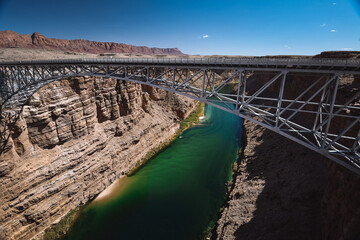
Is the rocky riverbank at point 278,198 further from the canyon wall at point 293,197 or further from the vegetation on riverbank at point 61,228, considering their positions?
the vegetation on riverbank at point 61,228

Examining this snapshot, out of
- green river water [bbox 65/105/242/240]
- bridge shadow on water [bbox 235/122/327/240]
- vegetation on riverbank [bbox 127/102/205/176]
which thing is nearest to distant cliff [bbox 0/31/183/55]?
vegetation on riverbank [bbox 127/102/205/176]

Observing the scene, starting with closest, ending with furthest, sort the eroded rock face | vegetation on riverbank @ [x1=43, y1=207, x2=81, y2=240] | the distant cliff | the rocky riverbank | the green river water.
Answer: the rocky riverbank, the eroded rock face, vegetation on riverbank @ [x1=43, y1=207, x2=81, y2=240], the green river water, the distant cliff

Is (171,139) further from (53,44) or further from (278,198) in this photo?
(53,44)

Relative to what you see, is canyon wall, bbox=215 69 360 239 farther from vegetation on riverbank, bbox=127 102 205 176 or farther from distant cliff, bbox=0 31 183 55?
distant cliff, bbox=0 31 183 55

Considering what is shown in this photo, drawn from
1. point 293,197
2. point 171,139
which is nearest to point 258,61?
point 293,197

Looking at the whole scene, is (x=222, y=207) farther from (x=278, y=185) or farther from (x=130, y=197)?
(x=130, y=197)

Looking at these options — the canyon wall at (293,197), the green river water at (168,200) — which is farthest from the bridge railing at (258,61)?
the green river water at (168,200)
